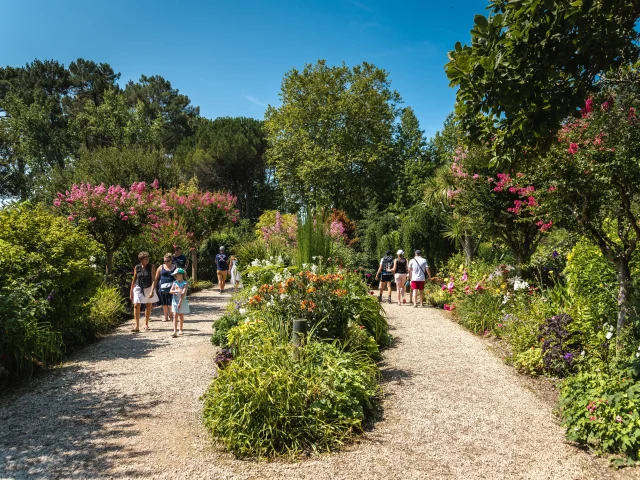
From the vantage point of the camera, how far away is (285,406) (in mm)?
3898

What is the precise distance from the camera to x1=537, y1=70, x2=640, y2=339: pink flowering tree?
150 inches

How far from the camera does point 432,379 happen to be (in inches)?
208

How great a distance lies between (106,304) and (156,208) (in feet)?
10.1

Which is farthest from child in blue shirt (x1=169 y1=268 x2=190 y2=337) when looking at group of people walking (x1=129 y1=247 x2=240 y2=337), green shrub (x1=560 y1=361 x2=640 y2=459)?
green shrub (x1=560 y1=361 x2=640 y2=459)

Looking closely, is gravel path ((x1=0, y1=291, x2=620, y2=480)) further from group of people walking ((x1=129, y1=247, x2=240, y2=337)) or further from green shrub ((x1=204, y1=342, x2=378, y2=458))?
group of people walking ((x1=129, y1=247, x2=240, y2=337))

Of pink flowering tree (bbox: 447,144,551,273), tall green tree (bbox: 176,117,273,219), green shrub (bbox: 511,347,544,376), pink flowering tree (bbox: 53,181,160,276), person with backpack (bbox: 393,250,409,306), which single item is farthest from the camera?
tall green tree (bbox: 176,117,273,219)

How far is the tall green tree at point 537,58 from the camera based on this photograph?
120 inches

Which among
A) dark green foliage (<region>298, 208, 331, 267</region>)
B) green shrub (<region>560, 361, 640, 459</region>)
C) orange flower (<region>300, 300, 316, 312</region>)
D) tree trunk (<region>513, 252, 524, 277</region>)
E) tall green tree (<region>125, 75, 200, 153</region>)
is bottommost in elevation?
green shrub (<region>560, 361, 640, 459</region>)

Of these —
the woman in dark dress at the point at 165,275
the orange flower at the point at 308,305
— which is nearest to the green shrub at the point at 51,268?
the woman in dark dress at the point at 165,275

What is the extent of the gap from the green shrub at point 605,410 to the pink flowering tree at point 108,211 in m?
9.55

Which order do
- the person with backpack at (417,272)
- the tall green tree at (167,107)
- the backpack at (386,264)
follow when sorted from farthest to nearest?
the tall green tree at (167,107), the backpack at (386,264), the person with backpack at (417,272)

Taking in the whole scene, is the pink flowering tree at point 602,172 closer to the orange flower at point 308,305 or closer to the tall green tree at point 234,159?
the orange flower at point 308,305

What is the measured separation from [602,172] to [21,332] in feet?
21.3

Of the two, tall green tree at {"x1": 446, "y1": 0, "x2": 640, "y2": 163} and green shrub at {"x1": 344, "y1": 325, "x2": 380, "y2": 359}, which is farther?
green shrub at {"x1": 344, "y1": 325, "x2": 380, "y2": 359}
